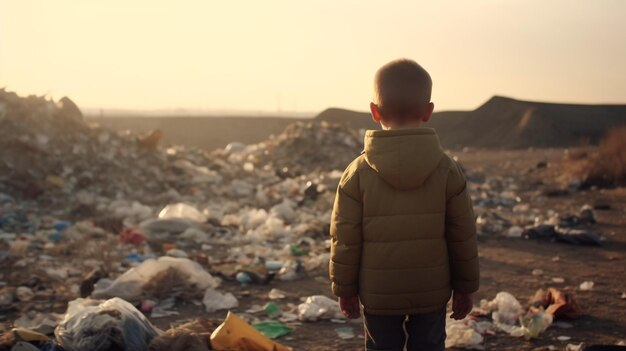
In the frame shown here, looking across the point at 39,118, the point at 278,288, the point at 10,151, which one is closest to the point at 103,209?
the point at 10,151

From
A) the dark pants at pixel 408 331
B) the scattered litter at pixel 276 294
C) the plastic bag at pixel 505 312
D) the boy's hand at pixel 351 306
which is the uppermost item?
the boy's hand at pixel 351 306

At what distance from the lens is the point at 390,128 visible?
1.91m

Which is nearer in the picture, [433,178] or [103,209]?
[433,178]

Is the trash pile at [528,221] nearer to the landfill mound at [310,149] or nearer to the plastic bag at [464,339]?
the plastic bag at [464,339]

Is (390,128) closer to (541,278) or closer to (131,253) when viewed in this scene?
(541,278)

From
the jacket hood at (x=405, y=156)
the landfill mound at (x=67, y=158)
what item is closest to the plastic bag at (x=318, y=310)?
the jacket hood at (x=405, y=156)

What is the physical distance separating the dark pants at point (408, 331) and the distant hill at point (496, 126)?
2416cm

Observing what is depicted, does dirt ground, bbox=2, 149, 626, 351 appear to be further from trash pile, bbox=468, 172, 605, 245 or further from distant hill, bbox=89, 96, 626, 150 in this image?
distant hill, bbox=89, 96, 626, 150

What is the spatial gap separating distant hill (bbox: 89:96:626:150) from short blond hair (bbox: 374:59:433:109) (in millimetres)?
24269

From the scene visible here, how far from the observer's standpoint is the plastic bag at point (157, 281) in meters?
4.12

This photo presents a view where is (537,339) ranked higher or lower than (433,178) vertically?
lower

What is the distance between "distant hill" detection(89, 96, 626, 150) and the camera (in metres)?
28.5

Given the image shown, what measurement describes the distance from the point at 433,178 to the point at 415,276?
13.0 inches

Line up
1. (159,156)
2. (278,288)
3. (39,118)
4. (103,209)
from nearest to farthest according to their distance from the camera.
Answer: (278,288) < (103,209) < (39,118) < (159,156)
